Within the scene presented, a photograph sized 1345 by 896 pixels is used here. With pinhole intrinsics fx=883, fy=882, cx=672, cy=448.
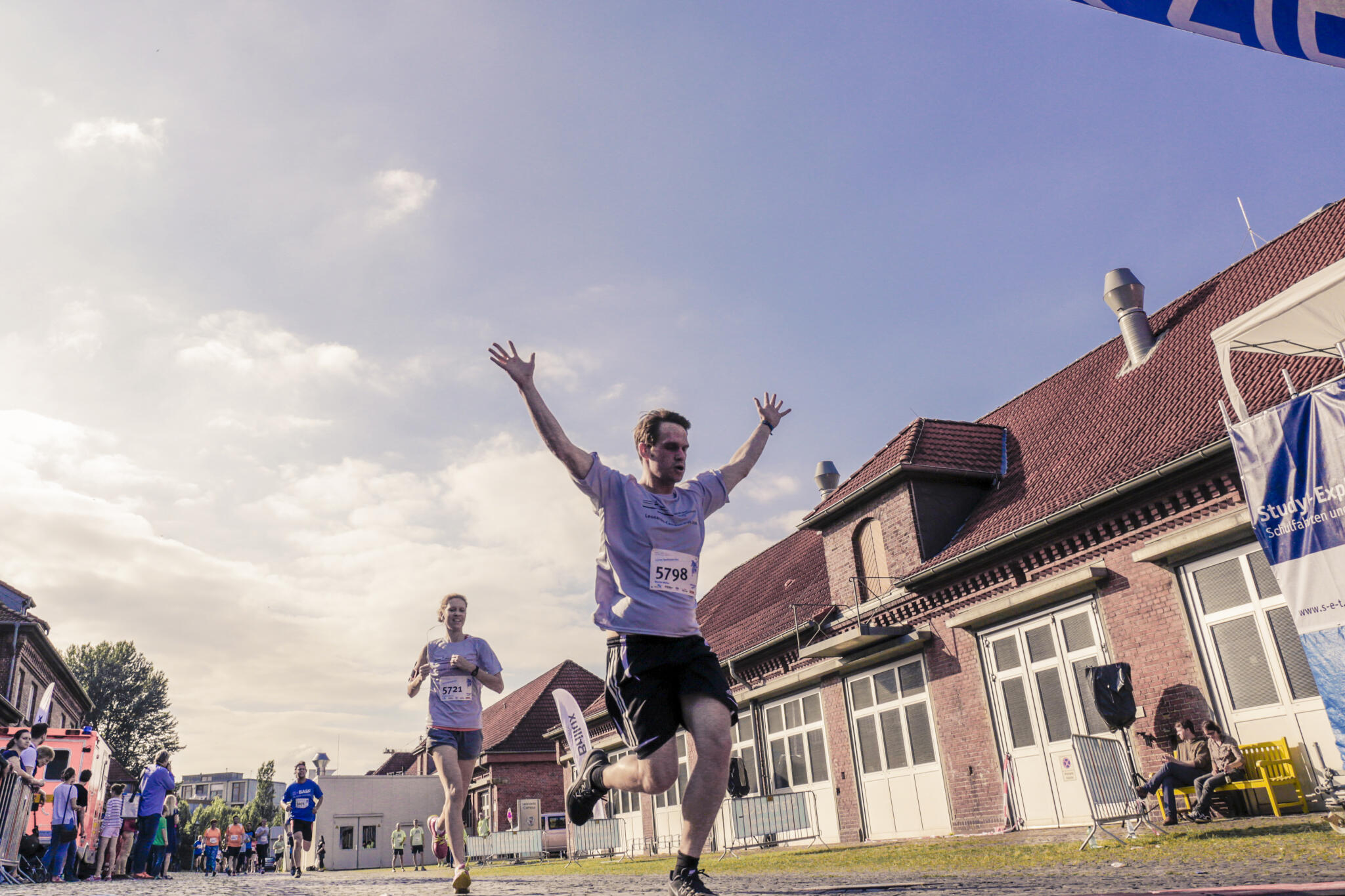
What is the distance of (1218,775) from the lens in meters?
10.7

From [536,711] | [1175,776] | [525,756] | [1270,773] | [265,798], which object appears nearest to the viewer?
[1270,773]

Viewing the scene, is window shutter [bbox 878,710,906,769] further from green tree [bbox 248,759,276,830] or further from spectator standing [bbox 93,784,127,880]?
green tree [bbox 248,759,276,830]

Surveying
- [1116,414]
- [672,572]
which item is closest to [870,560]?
[1116,414]

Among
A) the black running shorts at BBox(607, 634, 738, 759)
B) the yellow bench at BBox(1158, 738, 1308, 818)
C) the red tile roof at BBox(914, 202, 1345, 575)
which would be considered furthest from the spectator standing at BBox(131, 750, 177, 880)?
the yellow bench at BBox(1158, 738, 1308, 818)

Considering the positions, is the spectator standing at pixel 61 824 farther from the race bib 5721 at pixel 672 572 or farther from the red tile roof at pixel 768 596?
the race bib 5721 at pixel 672 572

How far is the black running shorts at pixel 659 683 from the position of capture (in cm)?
392

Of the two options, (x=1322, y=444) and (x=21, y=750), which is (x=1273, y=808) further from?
(x=21, y=750)

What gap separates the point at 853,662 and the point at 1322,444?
10.5 meters

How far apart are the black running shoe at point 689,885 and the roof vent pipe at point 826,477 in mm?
21806

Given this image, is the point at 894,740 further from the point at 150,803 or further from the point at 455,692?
the point at 150,803

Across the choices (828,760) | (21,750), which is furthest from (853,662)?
(21,750)

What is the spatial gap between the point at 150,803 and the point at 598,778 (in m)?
14.0

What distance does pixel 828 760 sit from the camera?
62.0 feet

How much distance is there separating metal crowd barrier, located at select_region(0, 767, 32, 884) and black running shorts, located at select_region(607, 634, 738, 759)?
10.7 m
